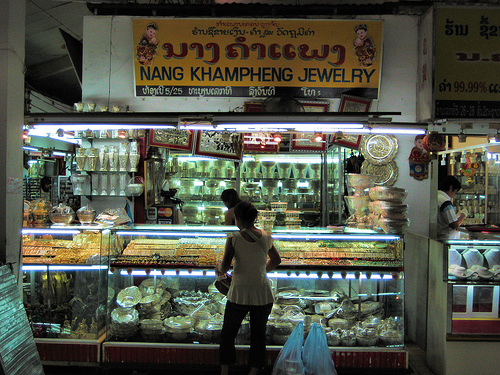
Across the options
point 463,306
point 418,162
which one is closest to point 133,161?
point 418,162

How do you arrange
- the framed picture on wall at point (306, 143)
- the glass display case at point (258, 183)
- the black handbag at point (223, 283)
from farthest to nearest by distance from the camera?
the glass display case at point (258, 183)
the framed picture on wall at point (306, 143)
the black handbag at point (223, 283)

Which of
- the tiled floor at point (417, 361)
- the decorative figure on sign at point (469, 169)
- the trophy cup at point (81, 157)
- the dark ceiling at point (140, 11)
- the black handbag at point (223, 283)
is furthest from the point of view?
the decorative figure on sign at point (469, 169)

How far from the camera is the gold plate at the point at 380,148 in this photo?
18.7ft

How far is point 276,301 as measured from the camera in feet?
14.8

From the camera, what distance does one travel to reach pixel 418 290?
4.95 meters

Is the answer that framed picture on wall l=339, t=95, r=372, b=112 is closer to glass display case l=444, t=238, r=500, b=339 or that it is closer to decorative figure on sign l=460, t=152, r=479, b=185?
glass display case l=444, t=238, r=500, b=339

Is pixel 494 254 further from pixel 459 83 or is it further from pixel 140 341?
pixel 140 341

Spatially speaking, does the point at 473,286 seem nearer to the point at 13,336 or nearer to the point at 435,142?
the point at 435,142

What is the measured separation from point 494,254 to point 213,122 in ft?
11.4

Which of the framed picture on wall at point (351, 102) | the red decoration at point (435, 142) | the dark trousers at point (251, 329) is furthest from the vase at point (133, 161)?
the red decoration at point (435, 142)

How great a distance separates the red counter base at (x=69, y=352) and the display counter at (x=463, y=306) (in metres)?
3.71

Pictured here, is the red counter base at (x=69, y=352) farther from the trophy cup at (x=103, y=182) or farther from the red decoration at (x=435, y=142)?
the red decoration at (x=435, y=142)

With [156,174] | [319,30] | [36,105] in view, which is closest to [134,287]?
[156,174]

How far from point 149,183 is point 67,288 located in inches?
80.0
